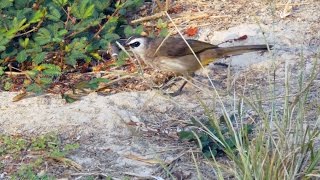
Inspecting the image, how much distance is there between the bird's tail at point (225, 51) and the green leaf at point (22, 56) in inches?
58.9

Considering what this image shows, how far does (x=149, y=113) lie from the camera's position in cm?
621

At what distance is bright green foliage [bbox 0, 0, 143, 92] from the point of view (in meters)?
6.64

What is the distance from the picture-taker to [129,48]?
715cm

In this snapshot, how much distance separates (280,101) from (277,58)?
3.16ft

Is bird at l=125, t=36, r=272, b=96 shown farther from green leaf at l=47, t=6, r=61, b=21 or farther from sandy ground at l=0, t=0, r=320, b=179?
green leaf at l=47, t=6, r=61, b=21

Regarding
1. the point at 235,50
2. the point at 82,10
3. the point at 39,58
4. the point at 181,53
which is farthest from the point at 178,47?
the point at 39,58

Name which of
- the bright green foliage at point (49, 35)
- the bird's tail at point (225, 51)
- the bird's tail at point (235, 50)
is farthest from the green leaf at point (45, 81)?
the bird's tail at point (235, 50)

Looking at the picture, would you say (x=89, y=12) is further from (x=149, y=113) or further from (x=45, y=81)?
(x=149, y=113)

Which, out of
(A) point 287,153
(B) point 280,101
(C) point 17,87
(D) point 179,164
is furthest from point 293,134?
(C) point 17,87

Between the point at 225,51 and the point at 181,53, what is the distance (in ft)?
1.27

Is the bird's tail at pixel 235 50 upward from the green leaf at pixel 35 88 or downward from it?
downward

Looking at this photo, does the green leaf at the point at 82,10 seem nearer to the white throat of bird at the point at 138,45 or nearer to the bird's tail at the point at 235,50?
the white throat of bird at the point at 138,45

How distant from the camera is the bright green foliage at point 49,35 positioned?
6.64 metres

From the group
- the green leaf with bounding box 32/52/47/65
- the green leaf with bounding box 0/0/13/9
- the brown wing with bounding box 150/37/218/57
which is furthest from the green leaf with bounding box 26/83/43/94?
the brown wing with bounding box 150/37/218/57
